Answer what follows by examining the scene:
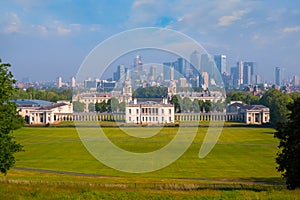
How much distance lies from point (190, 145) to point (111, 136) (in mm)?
11641

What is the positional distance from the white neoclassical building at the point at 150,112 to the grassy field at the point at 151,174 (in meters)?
28.8

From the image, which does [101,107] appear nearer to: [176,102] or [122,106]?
[122,106]

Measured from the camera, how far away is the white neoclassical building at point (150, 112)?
76250mm

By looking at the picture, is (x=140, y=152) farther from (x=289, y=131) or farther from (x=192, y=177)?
(x=289, y=131)

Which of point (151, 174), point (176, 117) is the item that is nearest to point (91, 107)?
point (176, 117)

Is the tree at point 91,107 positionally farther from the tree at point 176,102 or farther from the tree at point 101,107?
the tree at point 176,102

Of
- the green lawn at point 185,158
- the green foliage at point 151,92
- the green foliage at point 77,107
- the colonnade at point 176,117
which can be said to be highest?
the green foliage at point 151,92

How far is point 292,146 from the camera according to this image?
13.6 m

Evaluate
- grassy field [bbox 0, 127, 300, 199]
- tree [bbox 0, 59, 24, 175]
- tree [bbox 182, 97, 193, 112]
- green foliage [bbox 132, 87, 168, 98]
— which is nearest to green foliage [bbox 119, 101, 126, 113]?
tree [bbox 182, 97, 193, 112]

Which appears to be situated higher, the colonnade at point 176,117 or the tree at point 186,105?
the tree at point 186,105

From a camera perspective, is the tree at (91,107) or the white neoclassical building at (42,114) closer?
the tree at (91,107)

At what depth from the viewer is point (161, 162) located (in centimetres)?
2811

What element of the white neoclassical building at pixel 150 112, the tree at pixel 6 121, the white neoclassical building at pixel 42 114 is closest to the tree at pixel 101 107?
the white neoclassical building at pixel 42 114

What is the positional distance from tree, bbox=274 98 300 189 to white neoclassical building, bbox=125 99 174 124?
201 feet
